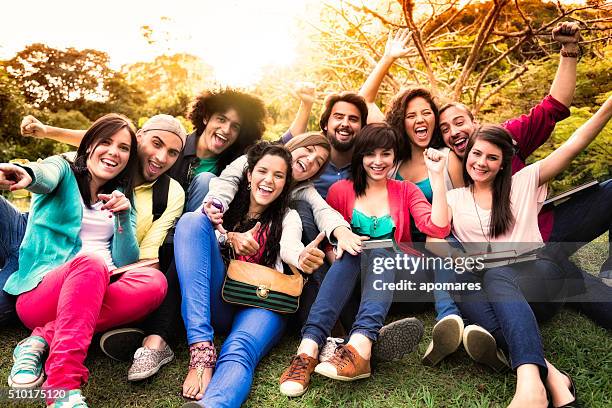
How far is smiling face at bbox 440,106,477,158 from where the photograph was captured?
3.27 m

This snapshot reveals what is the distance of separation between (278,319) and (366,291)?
492mm

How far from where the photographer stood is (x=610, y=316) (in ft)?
9.18

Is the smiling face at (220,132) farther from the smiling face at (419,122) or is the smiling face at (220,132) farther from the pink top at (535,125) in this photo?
the pink top at (535,125)

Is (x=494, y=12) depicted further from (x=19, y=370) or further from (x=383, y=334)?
(x=19, y=370)

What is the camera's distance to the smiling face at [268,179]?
107 inches

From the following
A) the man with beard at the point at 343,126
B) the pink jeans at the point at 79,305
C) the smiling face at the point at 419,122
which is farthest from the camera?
the man with beard at the point at 343,126

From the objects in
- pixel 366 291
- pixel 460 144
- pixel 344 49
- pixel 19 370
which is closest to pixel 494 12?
pixel 344 49

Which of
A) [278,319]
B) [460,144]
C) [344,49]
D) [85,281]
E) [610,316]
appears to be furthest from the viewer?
[344,49]

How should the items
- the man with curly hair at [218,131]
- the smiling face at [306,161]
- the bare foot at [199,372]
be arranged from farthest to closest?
the man with curly hair at [218,131]
the smiling face at [306,161]
the bare foot at [199,372]

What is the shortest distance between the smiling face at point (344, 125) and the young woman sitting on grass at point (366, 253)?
0.50 metres

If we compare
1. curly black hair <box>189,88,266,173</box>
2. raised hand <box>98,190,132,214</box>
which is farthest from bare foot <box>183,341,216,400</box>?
curly black hair <box>189,88,266,173</box>

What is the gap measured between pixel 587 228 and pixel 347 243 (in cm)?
157

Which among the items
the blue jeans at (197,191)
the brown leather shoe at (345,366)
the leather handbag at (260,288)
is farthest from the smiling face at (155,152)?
the brown leather shoe at (345,366)

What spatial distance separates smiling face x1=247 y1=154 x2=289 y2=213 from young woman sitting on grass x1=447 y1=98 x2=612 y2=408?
101 cm
